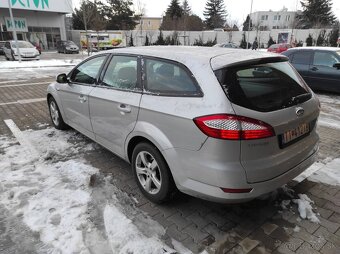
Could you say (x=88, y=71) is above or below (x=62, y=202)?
above

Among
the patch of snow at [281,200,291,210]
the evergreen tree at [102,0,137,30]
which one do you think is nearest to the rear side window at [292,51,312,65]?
the patch of snow at [281,200,291,210]

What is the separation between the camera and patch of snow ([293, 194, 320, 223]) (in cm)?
295

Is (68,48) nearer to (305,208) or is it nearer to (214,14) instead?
(305,208)

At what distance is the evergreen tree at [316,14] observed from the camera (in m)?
59.0

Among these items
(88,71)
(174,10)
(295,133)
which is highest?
(174,10)

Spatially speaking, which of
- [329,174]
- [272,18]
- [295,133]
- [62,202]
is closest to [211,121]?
[295,133]

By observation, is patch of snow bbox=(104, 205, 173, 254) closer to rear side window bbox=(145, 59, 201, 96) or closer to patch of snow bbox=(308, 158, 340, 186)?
rear side window bbox=(145, 59, 201, 96)

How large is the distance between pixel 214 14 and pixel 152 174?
7840 cm

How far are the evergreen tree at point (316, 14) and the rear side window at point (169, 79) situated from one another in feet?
209

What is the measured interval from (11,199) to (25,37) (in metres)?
42.1

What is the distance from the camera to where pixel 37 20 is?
132 feet

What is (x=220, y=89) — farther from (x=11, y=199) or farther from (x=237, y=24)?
(x=237, y=24)

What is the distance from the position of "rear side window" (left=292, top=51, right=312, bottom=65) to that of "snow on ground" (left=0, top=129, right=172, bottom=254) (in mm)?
7561

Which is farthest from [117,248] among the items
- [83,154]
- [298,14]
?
[298,14]
